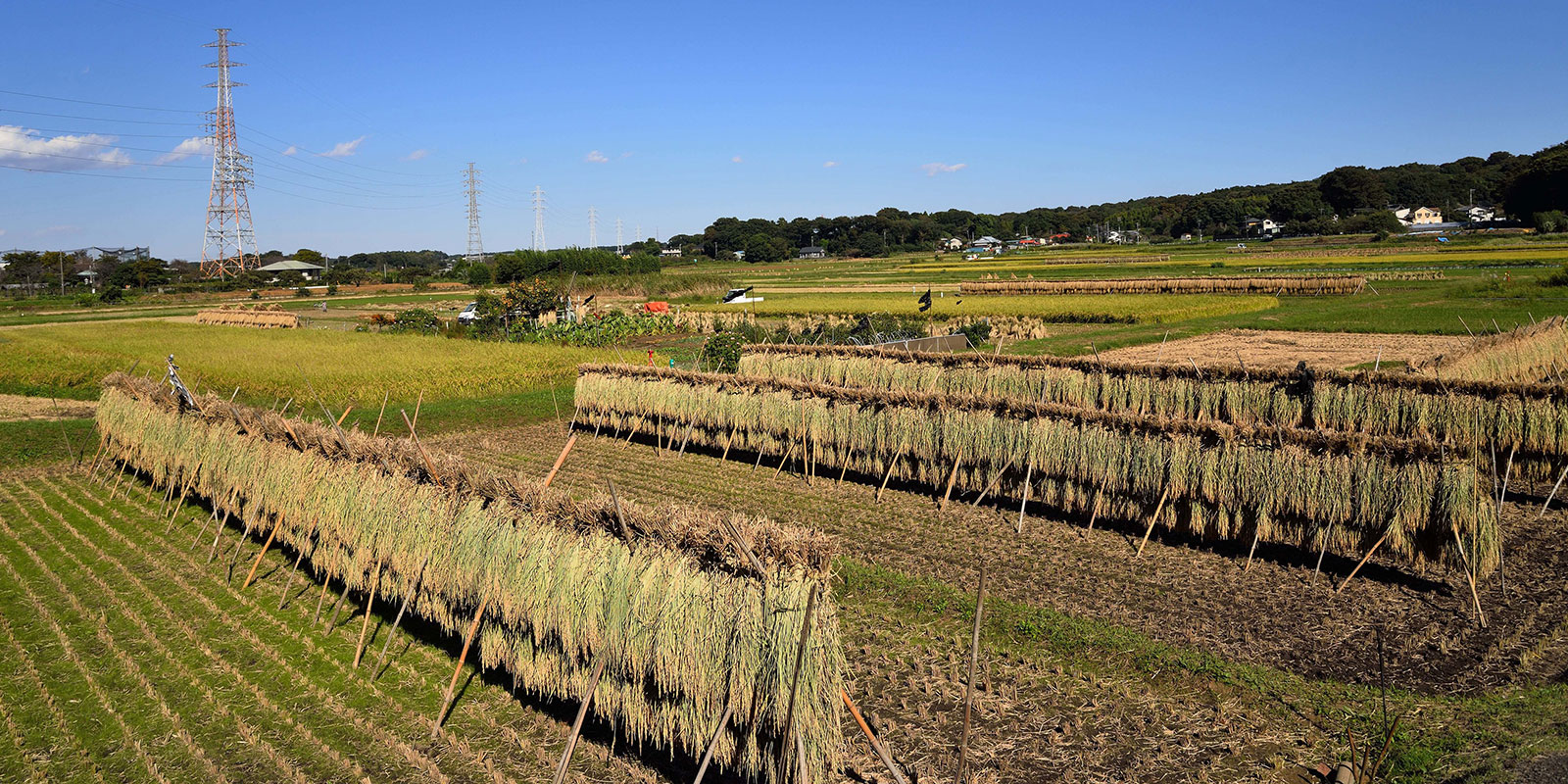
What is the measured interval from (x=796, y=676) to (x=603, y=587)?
2135 mm

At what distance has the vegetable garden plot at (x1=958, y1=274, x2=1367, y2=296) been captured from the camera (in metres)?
53.3

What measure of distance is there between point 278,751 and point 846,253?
171m

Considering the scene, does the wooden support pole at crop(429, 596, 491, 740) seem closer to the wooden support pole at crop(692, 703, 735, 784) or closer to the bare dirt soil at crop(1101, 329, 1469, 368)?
the wooden support pole at crop(692, 703, 735, 784)

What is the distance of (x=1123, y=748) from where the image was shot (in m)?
7.01

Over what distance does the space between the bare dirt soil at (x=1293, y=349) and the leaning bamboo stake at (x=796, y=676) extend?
23.6 m

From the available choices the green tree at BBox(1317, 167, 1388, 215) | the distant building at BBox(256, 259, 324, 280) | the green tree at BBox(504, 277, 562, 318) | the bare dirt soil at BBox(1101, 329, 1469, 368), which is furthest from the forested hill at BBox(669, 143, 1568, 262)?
the green tree at BBox(504, 277, 562, 318)

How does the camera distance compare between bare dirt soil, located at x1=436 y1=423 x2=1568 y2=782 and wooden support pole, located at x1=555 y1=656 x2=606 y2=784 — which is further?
bare dirt soil, located at x1=436 y1=423 x2=1568 y2=782

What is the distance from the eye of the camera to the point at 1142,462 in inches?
480

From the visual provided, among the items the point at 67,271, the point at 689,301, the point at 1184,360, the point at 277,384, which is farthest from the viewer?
the point at 67,271

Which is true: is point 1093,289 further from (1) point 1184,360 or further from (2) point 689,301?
(1) point 1184,360

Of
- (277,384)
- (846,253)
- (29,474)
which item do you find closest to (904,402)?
(29,474)

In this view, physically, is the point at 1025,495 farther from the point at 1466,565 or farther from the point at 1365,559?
the point at 1466,565

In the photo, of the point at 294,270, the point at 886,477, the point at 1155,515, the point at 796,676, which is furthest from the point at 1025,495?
the point at 294,270

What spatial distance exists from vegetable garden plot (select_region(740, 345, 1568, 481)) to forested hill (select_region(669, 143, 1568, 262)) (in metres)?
116
